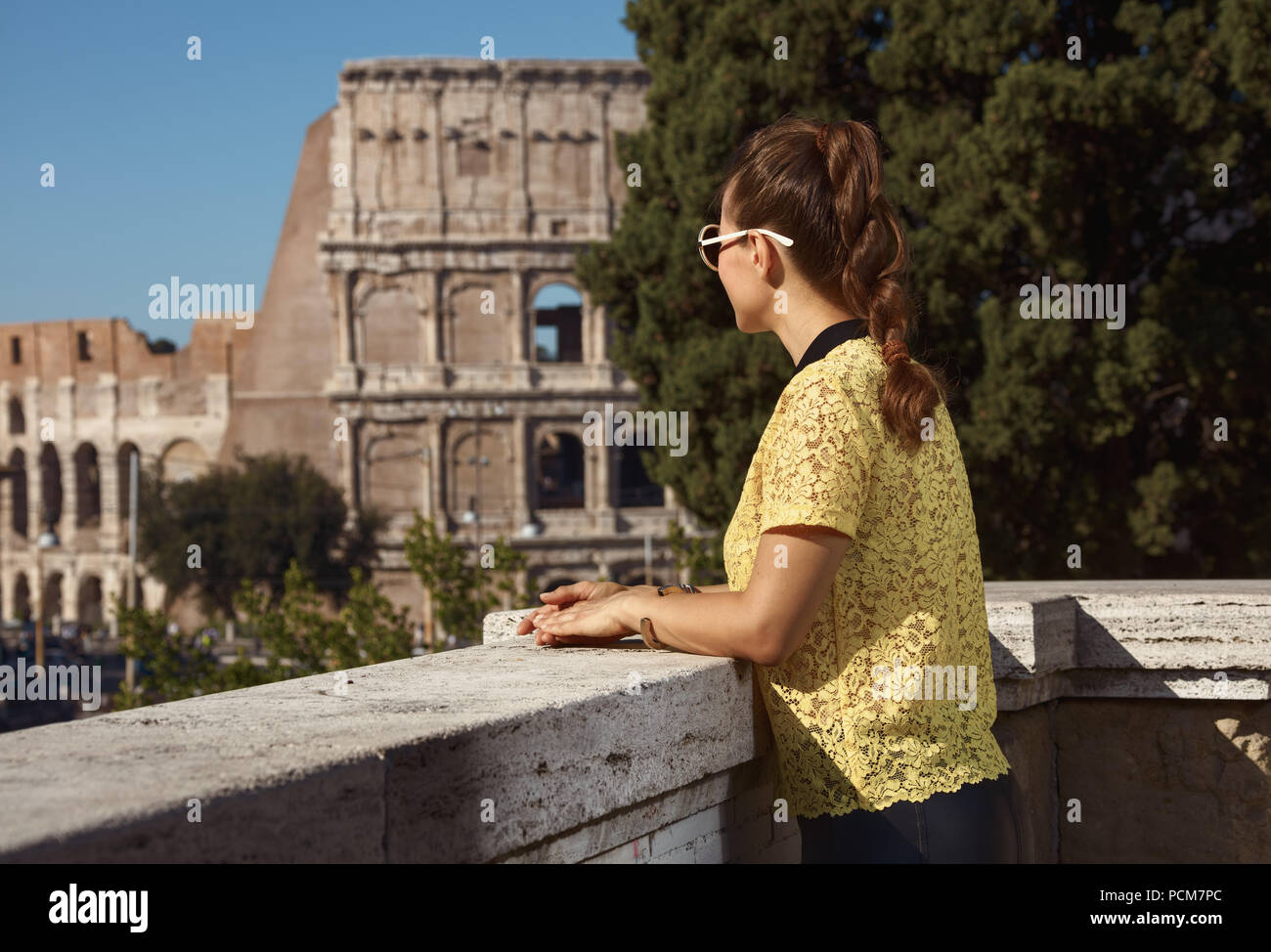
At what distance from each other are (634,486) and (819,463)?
35396 millimetres

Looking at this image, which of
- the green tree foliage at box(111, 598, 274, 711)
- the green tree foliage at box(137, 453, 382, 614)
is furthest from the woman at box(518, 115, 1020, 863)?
the green tree foliage at box(137, 453, 382, 614)

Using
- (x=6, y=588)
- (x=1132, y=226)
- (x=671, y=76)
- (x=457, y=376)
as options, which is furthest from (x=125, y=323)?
(x=1132, y=226)

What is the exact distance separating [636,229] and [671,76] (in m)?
1.28

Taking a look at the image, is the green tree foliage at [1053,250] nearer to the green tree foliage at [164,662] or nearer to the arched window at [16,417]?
the green tree foliage at [164,662]

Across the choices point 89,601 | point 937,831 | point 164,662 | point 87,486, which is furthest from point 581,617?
point 87,486

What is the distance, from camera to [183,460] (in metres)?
39.5

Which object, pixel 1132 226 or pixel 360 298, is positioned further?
pixel 360 298

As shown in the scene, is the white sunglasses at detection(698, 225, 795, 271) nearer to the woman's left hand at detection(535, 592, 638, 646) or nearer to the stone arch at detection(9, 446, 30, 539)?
Answer: the woman's left hand at detection(535, 592, 638, 646)

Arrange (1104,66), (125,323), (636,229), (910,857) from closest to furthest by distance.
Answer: (910,857) < (1104,66) < (636,229) < (125,323)

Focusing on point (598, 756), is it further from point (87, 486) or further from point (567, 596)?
point (87, 486)

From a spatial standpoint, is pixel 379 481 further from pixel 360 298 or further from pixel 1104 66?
pixel 1104 66

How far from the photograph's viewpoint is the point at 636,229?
10.8 meters

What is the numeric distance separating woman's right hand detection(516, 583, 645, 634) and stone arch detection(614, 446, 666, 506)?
3306 cm
